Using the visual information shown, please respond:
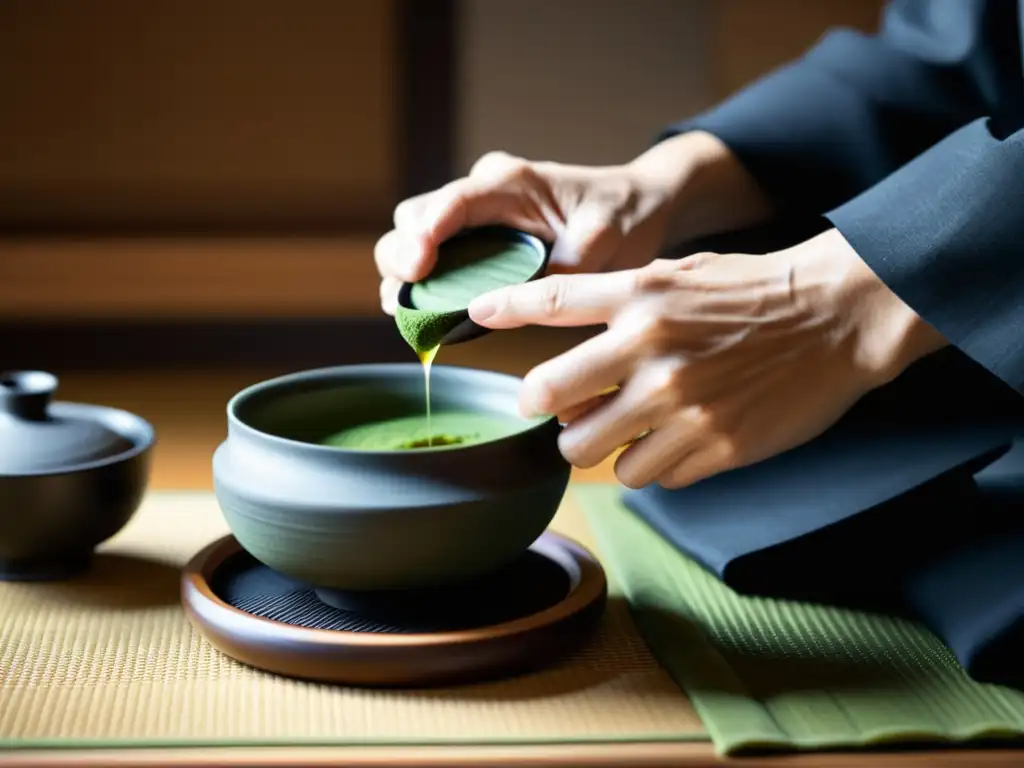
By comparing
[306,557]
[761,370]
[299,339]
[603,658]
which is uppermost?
[761,370]

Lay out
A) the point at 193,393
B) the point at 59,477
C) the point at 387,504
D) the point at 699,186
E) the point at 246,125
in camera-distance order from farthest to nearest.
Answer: the point at 246,125 < the point at 193,393 < the point at 699,186 < the point at 59,477 < the point at 387,504

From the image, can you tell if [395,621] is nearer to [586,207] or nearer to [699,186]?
[586,207]

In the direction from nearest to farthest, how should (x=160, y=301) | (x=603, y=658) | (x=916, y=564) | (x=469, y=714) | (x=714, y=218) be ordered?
(x=469, y=714) < (x=603, y=658) < (x=916, y=564) < (x=714, y=218) < (x=160, y=301)

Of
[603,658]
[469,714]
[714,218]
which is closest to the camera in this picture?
[469,714]

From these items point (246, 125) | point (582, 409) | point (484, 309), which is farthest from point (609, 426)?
point (246, 125)

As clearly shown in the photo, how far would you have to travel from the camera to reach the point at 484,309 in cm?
112

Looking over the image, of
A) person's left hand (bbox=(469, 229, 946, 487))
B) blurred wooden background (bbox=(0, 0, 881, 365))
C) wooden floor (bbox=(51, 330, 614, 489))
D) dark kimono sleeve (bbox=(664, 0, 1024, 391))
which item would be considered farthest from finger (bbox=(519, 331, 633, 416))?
blurred wooden background (bbox=(0, 0, 881, 365))

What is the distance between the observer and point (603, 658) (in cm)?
117

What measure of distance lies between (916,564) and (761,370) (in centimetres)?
32

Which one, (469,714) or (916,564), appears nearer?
(469,714)

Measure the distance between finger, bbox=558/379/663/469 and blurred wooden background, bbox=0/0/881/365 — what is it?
1.82 metres

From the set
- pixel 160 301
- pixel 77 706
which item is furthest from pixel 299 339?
pixel 77 706

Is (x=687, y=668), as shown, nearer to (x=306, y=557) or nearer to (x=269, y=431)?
(x=306, y=557)

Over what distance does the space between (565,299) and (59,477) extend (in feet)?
1.76
